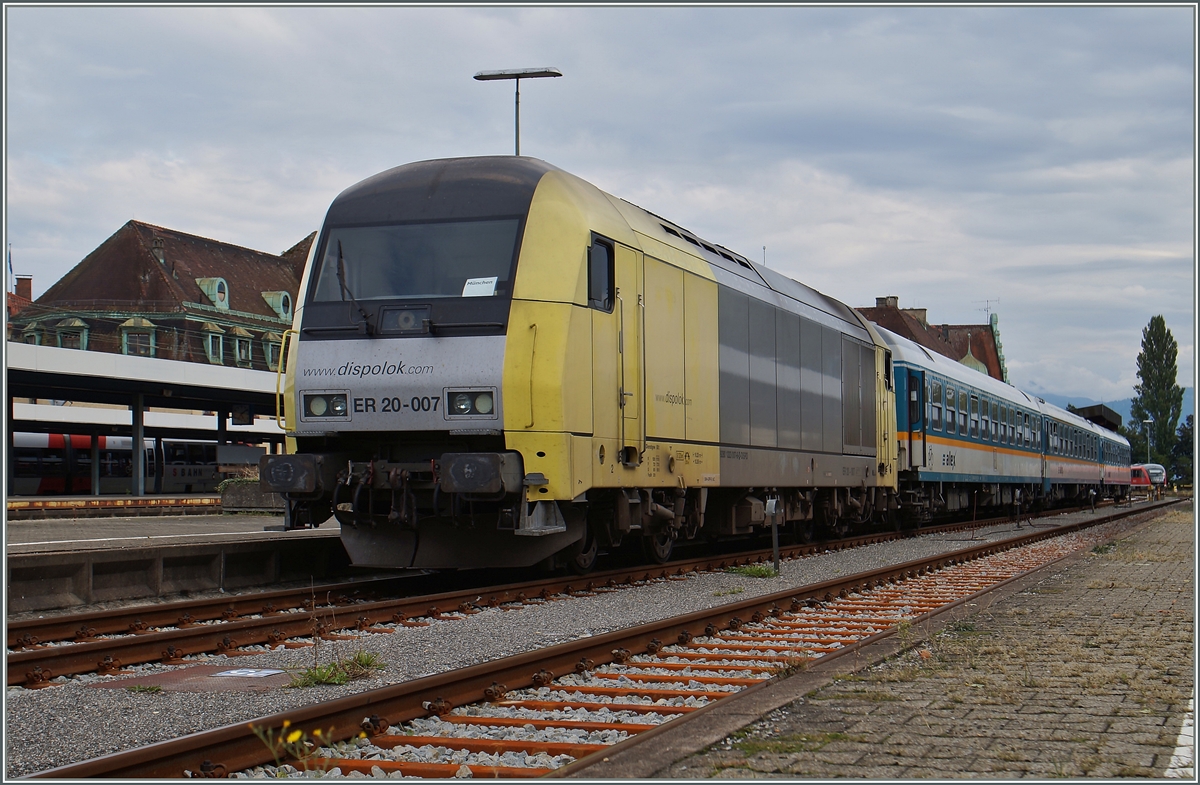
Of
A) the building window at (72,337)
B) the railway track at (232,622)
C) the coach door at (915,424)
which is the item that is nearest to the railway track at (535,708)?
the railway track at (232,622)

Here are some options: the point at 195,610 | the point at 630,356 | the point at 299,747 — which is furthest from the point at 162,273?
the point at 299,747

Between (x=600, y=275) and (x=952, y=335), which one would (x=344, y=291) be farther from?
(x=952, y=335)

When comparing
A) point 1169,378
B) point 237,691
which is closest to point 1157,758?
point 237,691

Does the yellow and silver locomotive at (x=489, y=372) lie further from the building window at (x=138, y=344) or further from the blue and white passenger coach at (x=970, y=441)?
the building window at (x=138, y=344)

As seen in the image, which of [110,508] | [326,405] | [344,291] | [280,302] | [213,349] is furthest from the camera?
[280,302]

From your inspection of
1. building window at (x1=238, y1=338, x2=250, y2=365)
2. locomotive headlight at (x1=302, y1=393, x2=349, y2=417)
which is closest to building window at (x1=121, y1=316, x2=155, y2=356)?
building window at (x1=238, y1=338, x2=250, y2=365)

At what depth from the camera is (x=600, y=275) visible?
1072 centimetres

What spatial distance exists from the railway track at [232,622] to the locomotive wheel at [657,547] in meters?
0.81

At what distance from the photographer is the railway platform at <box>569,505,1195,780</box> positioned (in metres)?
4.38

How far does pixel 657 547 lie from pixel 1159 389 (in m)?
102

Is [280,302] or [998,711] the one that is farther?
[280,302]

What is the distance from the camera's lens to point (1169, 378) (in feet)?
337

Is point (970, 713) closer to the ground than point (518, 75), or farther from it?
closer to the ground

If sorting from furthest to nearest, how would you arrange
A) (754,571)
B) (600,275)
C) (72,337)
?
1. (72,337)
2. (754,571)
3. (600,275)
